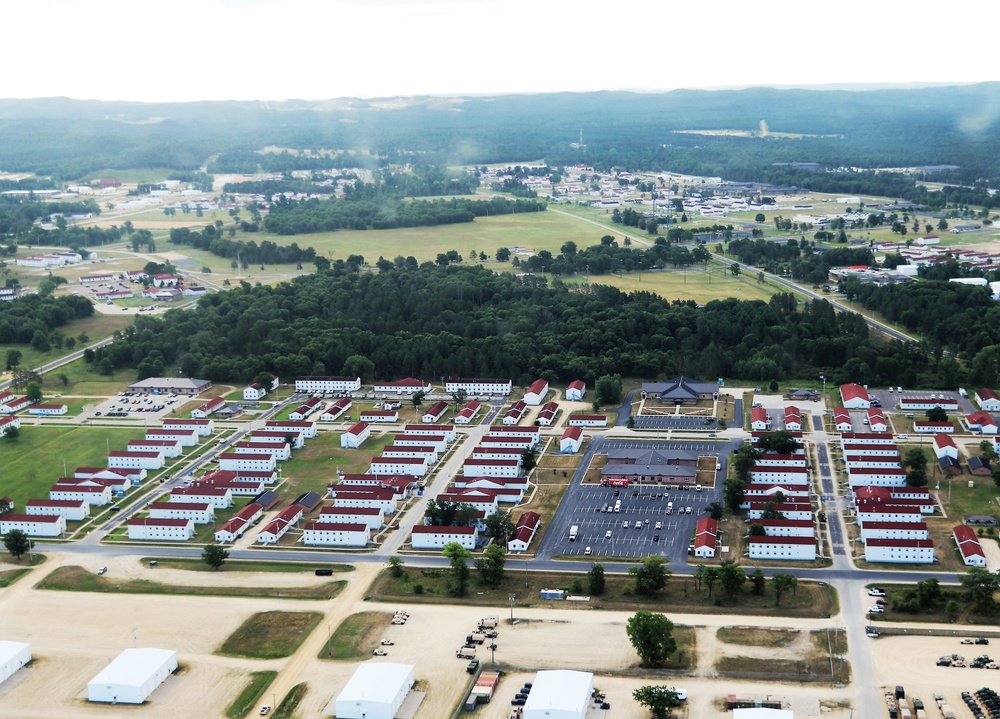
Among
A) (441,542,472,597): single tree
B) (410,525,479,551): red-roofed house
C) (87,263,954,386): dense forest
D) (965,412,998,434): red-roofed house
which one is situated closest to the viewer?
(441,542,472,597): single tree

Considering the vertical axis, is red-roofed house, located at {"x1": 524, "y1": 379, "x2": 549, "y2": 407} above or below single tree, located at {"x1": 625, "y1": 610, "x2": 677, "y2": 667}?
below

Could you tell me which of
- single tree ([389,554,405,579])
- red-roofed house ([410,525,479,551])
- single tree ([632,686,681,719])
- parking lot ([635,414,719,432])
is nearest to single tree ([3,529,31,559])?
single tree ([389,554,405,579])

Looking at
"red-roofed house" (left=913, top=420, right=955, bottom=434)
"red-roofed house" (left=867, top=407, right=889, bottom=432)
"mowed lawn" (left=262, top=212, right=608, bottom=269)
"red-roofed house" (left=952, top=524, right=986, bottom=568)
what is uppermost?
"mowed lawn" (left=262, top=212, right=608, bottom=269)

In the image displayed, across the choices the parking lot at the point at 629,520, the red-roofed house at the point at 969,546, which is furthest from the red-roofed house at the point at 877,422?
the red-roofed house at the point at 969,546

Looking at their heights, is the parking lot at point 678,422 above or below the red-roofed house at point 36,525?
below

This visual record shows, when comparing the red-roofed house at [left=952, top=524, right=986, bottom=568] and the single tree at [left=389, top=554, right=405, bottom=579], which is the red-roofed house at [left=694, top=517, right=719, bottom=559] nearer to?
the red-roofed house at [left=952, top=524, right=986, bottom=568]

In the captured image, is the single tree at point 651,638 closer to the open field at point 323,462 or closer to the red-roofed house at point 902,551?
the red-roofed house at point 902,551
